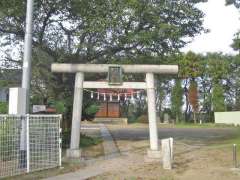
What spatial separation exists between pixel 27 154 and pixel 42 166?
3.41 ft

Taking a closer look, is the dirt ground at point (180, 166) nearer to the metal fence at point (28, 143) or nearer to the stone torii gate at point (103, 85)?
the stone torii gate at point (103, 85)

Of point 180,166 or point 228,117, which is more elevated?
point 228,117

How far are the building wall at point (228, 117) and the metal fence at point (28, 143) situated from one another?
45.0 meters

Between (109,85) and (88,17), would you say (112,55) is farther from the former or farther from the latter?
(109,85)

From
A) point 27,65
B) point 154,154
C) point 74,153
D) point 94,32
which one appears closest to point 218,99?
point 94,32

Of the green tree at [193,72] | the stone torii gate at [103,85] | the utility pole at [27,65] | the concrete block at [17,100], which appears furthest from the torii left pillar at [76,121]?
the green tree at [193,72]

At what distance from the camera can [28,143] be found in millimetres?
14828

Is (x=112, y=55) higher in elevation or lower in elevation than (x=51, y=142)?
higher

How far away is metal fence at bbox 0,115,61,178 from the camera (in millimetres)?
14250

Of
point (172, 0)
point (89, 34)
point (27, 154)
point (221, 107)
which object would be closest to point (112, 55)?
point (89, 34)

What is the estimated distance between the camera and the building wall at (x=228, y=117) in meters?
59.0

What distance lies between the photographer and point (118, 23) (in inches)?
853

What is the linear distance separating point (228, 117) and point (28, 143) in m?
49.5

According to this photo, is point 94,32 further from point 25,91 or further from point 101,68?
point 25,91
